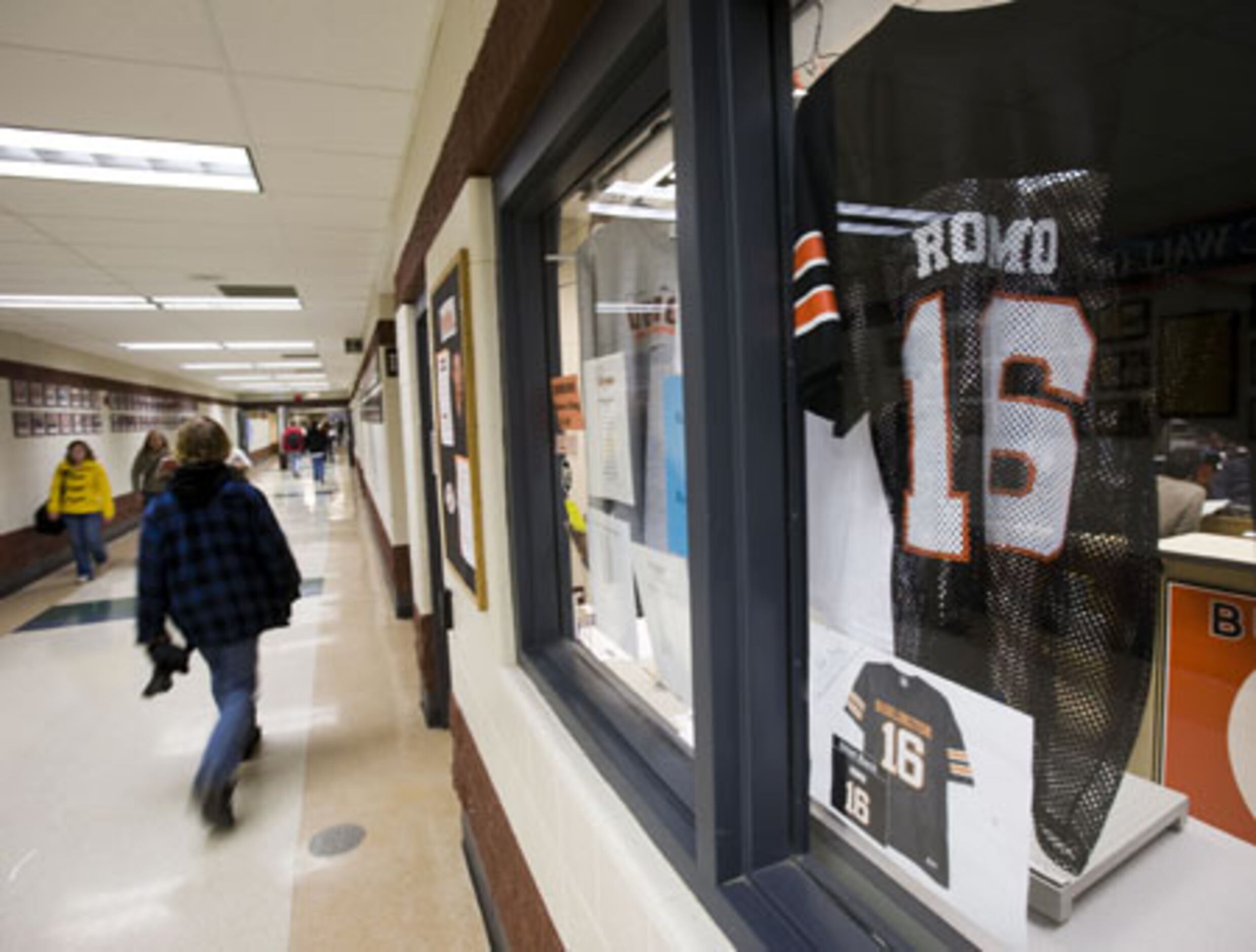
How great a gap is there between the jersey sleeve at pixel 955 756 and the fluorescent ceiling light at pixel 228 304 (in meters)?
6.26

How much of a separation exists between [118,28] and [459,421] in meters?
1.31

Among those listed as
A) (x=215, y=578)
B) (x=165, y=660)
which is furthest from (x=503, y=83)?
(x=165, y=660)

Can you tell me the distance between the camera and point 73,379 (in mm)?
8500

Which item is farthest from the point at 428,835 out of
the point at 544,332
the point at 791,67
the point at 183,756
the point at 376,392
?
the point at 376,392

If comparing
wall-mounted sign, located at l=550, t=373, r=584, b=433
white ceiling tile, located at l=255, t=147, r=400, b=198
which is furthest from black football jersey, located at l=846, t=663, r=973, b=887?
white ceiling tile, located at l=255, t=147, r=400, b=198

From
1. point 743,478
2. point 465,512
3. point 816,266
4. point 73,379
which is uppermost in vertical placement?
point 73,379

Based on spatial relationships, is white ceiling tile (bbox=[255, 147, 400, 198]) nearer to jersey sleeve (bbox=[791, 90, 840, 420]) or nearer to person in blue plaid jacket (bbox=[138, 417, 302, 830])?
person in blue plaid jacket (bbox=[138, 417, 302, 830])

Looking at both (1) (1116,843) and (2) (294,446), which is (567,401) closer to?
(1) (1116,843)

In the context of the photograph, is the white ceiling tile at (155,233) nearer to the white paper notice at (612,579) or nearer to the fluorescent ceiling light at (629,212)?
the fluorescent ceiling light at (629,212)

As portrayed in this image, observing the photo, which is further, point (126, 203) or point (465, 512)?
point (126, 203)

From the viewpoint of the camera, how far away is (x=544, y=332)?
1651 millimetres

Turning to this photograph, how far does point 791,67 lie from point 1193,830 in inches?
35.6

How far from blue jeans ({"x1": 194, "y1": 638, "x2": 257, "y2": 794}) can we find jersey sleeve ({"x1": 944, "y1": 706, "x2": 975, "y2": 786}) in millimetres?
2877

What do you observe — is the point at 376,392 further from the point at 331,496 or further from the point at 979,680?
the point at 331,496
